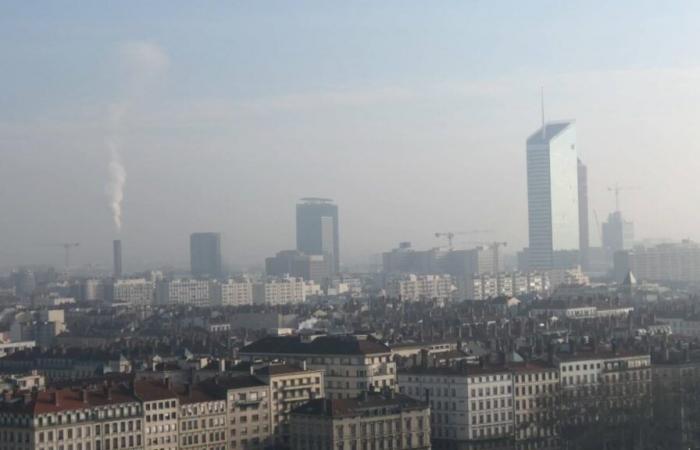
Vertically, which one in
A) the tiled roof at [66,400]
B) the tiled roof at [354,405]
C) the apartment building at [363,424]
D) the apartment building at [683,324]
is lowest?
the apartment building at [363,424]

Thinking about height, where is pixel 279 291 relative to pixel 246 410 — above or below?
above

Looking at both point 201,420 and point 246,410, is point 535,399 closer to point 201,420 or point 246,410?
point 246,410

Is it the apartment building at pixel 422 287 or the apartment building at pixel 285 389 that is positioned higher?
the apartment building at pixel 422 287

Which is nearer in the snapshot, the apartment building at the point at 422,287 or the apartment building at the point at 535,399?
the apartment building at the point at 535,399

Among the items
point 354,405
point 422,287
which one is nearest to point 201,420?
point 354,405

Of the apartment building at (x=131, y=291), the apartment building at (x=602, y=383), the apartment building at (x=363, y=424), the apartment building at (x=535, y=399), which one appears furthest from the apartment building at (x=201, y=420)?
the apartment building at (x=131, y=291)

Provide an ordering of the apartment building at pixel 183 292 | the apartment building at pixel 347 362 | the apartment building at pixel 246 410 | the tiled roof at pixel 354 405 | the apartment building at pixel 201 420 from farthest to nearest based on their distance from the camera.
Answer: the apartment building at pixel 183 292 < the apartment building at pixel 347 362 < the apartment building at pixel 246 410 < the apartment building at pixel 201 420 < the tiled roof at pixel 354 405

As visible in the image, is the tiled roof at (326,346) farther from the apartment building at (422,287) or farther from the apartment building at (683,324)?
the apartment building at (422,287)
